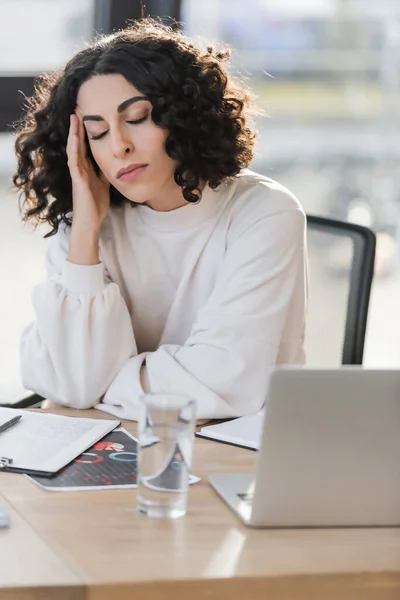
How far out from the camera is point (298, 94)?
323 cm

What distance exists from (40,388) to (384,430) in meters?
0.90

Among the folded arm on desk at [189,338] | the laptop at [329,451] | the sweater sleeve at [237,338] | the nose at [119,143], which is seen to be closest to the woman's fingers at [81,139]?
the nose at [119,143]

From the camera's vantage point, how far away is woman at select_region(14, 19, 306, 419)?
1788 millimetres

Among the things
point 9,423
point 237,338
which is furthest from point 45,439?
point 237,338

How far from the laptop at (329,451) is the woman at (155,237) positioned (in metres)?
0.52

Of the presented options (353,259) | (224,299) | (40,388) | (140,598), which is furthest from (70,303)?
(140,598)

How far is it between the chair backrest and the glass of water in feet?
2.98

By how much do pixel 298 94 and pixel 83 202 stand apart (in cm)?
149

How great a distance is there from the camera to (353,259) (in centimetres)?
205

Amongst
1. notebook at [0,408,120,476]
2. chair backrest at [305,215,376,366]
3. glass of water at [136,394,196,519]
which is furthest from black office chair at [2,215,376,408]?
glass of water at [136,394,196,519]

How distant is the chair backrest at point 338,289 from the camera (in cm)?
204

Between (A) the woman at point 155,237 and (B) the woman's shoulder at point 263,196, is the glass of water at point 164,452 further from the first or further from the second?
(B) the woman's shoulder at point 263,196

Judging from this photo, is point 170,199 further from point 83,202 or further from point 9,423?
point 9,423

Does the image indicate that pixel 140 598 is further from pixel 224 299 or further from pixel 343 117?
pixel 343 117
